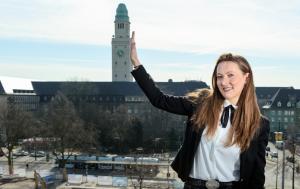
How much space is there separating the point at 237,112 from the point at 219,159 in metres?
0.36

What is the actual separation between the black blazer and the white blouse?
5 cm

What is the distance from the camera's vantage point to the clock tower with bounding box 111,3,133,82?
90.1 metres

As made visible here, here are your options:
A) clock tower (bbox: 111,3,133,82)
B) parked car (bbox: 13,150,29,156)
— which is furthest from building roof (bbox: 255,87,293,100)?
parked car (bbox: 13,150,29,156)

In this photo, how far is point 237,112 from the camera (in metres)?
3.00

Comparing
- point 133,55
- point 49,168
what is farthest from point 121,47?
point 133,55

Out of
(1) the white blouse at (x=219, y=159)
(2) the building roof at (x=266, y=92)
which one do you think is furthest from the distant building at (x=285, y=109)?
(1) the white blouse at (x=219, y=159)

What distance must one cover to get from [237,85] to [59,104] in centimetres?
5412

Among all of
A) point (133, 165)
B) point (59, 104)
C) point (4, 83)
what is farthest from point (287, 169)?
point (4, 83)

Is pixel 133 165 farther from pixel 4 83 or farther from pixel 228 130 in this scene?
pixel 4 83

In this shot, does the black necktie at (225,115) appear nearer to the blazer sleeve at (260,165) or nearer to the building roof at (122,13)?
the blazer sleeve at (260,165)

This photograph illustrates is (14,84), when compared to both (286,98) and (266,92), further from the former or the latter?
(266,92)

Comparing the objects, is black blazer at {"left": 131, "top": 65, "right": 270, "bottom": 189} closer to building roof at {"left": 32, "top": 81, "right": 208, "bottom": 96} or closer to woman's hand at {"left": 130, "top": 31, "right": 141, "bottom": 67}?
woman's hand at {"left": 130, "top": 31, "right": 141, "bottom": 67}

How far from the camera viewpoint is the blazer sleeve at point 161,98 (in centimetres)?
317

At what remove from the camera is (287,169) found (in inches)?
1576
